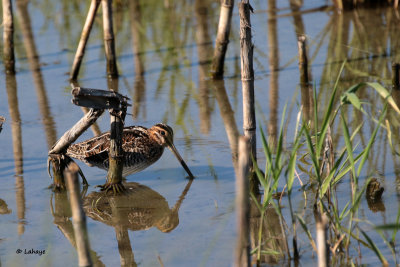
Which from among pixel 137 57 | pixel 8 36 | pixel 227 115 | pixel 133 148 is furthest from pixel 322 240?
pixel 137 57

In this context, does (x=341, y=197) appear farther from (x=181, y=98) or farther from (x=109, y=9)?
(x=109, y=9)

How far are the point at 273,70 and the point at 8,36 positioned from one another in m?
3.69

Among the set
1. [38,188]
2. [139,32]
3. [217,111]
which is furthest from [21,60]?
[38,188]

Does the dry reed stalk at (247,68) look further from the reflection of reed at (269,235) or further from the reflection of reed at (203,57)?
the reflection of reed at (203,57)

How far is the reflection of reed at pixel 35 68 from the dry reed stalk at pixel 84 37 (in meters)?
0.50

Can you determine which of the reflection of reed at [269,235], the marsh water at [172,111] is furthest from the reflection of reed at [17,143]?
the reflection of reed at [269,235]

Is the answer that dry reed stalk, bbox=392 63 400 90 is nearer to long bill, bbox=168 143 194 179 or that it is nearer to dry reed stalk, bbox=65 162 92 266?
long bill, bbox=168 143 194 179

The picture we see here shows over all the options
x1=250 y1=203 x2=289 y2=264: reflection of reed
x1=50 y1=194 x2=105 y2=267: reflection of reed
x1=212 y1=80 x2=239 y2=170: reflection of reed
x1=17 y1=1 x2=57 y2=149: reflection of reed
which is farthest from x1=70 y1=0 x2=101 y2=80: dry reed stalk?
x1=250 y1=203 x2=289 y2=264: reflection of reed

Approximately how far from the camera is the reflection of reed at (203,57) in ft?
26.1

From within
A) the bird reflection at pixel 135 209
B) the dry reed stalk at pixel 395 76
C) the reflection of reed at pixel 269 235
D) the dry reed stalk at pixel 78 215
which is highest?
the dry reed stalk at pixel 78 215

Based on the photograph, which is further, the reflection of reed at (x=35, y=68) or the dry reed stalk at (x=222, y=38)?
the dry reed stalk at (x=222, y=38)

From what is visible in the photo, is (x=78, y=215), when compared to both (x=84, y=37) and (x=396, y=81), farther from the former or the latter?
(x=84, y=37)

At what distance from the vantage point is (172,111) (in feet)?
27.0

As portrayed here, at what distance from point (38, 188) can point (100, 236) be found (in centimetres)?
127
